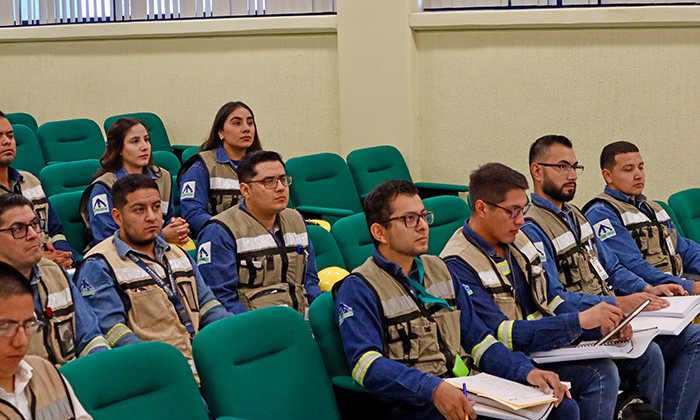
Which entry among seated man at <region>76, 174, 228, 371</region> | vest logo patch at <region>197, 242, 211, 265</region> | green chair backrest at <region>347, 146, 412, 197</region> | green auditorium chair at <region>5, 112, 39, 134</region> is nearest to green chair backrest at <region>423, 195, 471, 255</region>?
green chair backrest at <region>347, 146, 412, 197</region>

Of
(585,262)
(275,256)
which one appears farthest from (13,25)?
(585,262)

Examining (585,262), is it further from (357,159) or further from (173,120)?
(173,120)

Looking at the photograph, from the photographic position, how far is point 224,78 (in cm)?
672

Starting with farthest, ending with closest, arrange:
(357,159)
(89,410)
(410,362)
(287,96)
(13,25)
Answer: (13,25), (287,96), (357,159), (410,362), (89,410)

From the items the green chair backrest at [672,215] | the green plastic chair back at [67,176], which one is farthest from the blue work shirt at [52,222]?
the green chair backrest at [672,215]

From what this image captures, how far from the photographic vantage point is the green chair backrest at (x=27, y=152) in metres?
5.73

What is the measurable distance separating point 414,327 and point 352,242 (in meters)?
1.19

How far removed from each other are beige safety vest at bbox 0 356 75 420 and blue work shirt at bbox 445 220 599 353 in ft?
4.33

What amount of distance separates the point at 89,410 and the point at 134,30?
5.42 meters

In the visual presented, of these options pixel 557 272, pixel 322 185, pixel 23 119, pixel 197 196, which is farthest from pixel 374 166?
pixel 23 119

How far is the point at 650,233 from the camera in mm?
4043

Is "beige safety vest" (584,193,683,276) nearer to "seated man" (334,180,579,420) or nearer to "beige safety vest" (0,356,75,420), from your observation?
"seated man" (334,180,579,420)

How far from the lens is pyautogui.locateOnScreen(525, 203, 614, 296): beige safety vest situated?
3484mm

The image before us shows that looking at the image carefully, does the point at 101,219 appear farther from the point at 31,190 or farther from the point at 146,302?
the point at 146,302
